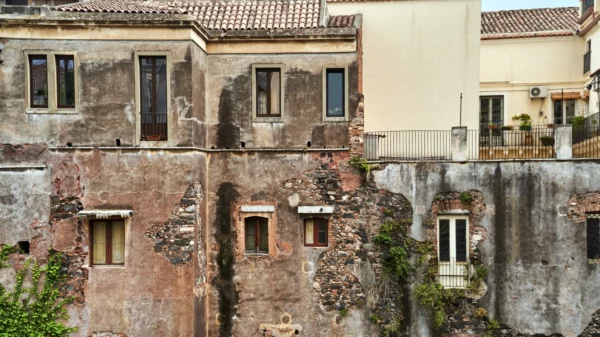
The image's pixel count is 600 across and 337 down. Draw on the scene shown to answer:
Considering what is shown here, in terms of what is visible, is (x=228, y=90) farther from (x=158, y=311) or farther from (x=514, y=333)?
(x=514, y=333)

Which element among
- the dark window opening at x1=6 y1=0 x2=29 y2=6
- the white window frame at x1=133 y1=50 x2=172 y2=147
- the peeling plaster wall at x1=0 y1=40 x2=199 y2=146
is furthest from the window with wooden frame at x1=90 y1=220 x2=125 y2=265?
the dark window opening at x1=6 y1=0 x2=29 y2=6

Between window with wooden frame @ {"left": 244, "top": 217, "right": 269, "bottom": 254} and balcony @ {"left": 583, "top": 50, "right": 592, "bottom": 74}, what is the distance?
57.8 ft

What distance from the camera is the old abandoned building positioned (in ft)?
53.0

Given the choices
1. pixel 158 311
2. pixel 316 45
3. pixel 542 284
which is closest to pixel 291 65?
pixel 316 45

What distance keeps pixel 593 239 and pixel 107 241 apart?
1450 cm

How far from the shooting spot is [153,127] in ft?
53.7

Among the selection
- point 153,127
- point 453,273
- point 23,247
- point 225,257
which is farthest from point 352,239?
point 23,247

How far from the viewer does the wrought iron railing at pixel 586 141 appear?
19.4m

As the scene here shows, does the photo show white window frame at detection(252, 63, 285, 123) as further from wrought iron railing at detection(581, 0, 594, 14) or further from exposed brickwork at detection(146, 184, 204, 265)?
wrought iron railing at detection(581, 0, 594, 14)

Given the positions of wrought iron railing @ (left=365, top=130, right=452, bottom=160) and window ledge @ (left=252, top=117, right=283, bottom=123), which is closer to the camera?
window ledge @ (left=252, top=117, right=283, bottom=123)

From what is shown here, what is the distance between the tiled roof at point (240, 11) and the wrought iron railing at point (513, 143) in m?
7.90

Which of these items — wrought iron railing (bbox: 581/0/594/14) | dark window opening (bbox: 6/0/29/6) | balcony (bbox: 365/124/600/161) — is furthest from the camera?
wrought iron railing (bbox: 581/0/594/14)

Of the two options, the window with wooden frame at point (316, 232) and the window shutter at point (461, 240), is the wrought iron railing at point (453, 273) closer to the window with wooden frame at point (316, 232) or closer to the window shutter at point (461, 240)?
the window shutter at point (461, 240)

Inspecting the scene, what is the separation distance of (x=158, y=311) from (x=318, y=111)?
7645mm
